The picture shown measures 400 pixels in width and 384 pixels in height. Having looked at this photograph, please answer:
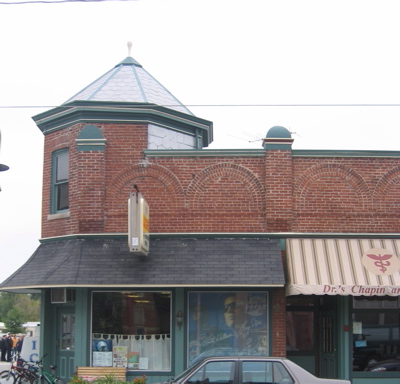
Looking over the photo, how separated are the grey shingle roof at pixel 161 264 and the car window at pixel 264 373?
11.9ft

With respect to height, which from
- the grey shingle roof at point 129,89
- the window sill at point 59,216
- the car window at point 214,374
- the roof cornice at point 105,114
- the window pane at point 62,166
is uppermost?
the grey shingle roof at point 129,89

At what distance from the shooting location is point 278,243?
1730 centimetres

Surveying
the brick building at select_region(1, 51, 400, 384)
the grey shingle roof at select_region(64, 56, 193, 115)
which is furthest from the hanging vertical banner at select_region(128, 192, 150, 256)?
the grey shingle roof at select_region(64, 56, 193, 115)

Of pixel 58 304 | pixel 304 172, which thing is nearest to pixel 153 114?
pixel 304 172

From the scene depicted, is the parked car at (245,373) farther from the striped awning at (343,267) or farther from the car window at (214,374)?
the striped awning at (343,267)

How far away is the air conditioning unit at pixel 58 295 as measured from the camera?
17.6m

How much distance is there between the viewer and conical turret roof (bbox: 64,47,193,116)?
62.8 feet

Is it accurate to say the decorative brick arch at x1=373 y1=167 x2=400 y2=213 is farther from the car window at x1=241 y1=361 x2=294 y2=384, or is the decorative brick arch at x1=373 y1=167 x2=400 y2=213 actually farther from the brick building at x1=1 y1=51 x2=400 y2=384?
the car window at x1=241 y1=361 x2=294 y2=384

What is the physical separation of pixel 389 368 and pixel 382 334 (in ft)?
2.61

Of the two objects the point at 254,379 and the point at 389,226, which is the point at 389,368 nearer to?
the point at 389,226

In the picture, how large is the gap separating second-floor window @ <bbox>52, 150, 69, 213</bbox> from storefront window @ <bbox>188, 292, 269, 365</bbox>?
4.05 meters

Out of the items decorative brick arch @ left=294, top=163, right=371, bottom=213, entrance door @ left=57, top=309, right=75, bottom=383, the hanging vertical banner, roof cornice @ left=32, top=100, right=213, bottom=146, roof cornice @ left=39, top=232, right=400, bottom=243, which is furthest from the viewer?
roof cornice @ left=32, top=100, right=213, bottom=146

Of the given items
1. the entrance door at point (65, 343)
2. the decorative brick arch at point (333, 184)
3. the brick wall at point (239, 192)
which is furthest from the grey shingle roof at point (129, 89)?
the entrance door at point (65, 343)

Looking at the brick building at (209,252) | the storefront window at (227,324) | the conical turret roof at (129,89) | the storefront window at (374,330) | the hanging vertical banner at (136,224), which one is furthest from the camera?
the conical turret roof at (129,89)
